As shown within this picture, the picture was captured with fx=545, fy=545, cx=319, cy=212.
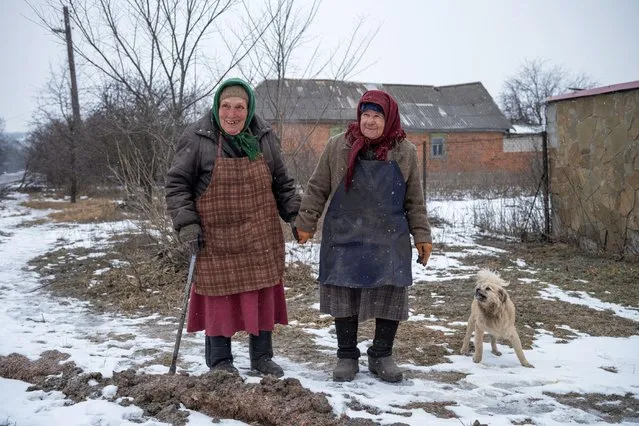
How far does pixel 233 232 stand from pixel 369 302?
971mm

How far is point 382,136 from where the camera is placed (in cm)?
341

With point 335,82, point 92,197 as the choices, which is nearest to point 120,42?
point 335,82

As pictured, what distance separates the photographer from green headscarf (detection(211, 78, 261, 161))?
11.1 feet

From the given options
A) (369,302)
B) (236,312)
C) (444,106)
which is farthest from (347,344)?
(444,106)

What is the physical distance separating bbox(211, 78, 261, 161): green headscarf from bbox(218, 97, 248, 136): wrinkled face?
1.1 inches

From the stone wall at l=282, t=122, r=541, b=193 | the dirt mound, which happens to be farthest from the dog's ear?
the stone wall at l=282, t=122, r=541, b=193

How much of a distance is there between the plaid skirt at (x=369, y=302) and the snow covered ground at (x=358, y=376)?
437 mm

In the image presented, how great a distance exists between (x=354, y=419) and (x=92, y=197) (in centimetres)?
2333

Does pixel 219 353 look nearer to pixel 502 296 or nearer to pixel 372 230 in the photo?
pixel 372 230

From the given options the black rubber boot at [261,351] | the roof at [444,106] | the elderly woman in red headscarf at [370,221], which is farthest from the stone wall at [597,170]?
the roof at [444,106]

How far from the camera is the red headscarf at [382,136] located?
3348mm

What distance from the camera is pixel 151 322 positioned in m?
5.17

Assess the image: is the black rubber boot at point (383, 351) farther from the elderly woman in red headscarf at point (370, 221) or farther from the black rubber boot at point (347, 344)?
the black rubber boot at point (347, 344)

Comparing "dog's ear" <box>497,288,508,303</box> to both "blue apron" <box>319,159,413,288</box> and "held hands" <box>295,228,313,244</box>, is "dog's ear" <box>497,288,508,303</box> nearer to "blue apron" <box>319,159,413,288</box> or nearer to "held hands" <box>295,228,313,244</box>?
"blue apron" <box>319,159,413,288</box>
